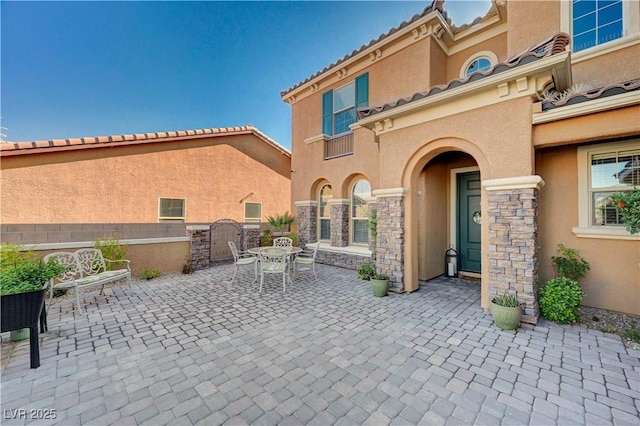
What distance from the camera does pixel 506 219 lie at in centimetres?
430

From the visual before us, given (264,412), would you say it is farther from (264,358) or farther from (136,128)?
(136,128)

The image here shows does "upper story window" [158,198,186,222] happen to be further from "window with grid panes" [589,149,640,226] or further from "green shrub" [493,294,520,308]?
"window with grid panes" [589,149,640,226]

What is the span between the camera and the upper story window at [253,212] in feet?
41.9

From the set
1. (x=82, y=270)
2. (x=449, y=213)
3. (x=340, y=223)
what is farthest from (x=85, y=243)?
(x=449, y=213)

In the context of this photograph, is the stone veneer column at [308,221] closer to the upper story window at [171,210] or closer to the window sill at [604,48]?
the upper story window at [171,210]

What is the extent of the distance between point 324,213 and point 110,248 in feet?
22.0

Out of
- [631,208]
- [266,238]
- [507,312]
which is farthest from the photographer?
[266,238]

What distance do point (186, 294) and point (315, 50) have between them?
9564 mm

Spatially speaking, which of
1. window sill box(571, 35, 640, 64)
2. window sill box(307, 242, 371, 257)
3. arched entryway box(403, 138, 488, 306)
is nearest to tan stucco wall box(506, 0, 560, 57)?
window sill box(571, 35, 640, 64)

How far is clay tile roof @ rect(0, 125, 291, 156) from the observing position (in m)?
7.10

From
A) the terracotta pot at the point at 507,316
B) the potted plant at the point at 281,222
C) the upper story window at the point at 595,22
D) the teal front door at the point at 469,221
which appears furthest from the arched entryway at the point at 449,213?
the potted plant at the point at 281,222

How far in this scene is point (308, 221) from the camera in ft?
32.4

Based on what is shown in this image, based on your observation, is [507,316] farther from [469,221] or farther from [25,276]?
[25,276]

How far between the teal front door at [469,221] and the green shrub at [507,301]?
2827 millimetres
